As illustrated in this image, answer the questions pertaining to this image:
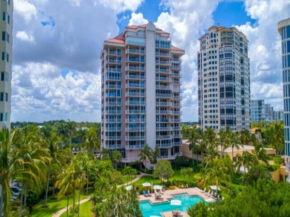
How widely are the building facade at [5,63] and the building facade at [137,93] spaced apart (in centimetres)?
2771

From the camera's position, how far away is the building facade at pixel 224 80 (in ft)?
279

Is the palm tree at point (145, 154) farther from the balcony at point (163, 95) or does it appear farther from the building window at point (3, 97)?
the building window at point (3, 97)

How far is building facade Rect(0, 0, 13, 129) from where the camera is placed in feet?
84.9

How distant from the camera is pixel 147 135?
54.1m

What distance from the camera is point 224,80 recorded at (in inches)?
3378

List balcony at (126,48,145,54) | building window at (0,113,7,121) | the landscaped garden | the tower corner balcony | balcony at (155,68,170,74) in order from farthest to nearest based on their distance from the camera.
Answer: balcony at (155,68,170,74), balcony at (126,48,145,54), the tower corner balcony, building window at (0,113,7,121), the landscaped garden

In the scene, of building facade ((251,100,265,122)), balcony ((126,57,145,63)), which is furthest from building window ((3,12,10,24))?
building facade ((251,100,265,122))

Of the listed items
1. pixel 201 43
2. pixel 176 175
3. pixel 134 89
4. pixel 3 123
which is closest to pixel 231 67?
pixel 201 43

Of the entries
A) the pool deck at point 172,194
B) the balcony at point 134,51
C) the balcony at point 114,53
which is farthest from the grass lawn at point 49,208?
the balcony at point 114,53

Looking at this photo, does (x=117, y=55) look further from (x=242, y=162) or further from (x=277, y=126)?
(x=277, y=126)

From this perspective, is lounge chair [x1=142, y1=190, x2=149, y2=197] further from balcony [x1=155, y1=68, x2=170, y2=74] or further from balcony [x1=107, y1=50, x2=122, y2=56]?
balcony [x1=107, y1=50, x2=122, y2=56]

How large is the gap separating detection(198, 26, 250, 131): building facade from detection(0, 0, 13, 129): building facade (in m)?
75.8

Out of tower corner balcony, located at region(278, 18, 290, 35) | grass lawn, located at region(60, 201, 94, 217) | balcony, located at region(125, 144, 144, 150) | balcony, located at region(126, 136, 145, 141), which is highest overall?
tower corner balcony, located at region(278, 18, 290, 35)

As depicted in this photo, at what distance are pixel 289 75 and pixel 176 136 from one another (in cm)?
3081
